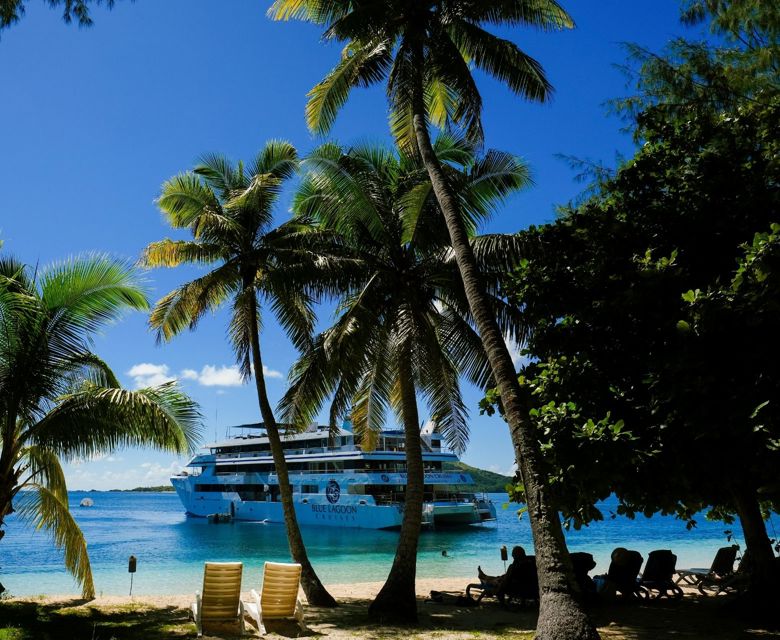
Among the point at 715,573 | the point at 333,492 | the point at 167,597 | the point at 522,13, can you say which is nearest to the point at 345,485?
the point at 333,492

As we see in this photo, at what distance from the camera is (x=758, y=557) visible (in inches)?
345

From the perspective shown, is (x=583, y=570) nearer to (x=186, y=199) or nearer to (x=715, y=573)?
(x=715, y=573)

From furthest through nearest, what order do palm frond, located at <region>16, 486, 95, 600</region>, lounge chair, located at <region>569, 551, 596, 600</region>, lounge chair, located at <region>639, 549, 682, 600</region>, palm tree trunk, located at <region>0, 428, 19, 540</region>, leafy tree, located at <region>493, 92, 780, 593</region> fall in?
lounge chair, located at <region>639, 549, 682, 600</region>, palm frond, located at <region>16, 486, 95, 600</region>, lounge chair, located at <region>569, 551, 596, 600</region>, palm tree trunk, located at <region>0, 428, 19, 540</region>, leafy tree, located at <region>493, 92, 780, 593</region>

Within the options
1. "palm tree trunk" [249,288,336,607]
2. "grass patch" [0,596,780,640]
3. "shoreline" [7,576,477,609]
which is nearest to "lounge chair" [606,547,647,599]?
"grass patch" [0,596,780,640]

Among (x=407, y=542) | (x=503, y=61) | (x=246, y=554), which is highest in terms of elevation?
(x=503, y=61)

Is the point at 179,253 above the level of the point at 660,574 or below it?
above

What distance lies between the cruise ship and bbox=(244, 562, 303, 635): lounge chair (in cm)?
3184

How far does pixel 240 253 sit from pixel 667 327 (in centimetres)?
849

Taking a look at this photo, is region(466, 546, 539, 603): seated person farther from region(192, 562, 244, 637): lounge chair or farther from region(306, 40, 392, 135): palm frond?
region(306, 40, 392, 135): palm frond

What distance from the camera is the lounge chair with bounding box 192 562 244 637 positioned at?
812 centimetres

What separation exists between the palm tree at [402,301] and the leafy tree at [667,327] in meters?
2.01

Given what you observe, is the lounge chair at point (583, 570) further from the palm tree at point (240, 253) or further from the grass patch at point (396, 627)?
the palm tree at point (240, 253)

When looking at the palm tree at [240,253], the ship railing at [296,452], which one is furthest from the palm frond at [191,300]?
the ship railing at [296,452]

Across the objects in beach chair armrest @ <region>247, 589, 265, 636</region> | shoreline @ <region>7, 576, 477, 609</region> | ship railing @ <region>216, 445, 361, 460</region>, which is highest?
ship railing @ <region>216, 445, 361, 460</region>
